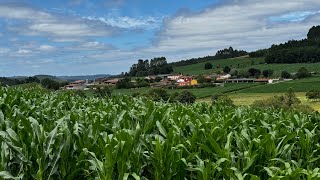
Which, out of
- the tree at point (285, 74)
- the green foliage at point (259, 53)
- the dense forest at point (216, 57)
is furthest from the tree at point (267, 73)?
the dense forest at point (216, 57)

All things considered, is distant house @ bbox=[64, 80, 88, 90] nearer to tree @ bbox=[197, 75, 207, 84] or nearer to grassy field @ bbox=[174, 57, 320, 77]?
tree @ bbox=[197, 75, 207, 84]

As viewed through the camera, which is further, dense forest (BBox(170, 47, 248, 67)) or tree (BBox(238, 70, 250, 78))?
dense forest (BBox(170, 47, 248, 67))

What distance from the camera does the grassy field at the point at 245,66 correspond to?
130m

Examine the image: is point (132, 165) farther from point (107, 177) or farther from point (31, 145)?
point (31, 145)

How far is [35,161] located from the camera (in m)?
4.29

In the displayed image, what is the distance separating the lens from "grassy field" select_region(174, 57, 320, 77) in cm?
13030

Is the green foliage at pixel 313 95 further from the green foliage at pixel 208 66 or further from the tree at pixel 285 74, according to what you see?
the green foliage at pixel 208 66

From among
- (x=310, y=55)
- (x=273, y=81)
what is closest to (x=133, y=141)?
(x=273, y=81)

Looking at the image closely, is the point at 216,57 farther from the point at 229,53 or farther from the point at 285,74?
the point at 285,74

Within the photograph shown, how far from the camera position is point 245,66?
144750 millimetres

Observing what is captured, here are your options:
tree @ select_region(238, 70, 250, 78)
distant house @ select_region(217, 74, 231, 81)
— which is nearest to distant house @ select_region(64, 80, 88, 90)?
distant house @ select_region(217, 74, 231, 81)

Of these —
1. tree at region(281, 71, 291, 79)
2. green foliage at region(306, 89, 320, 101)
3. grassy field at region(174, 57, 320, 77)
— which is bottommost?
green foliage at region(306, 89, 320, 101)

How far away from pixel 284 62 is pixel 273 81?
109ft

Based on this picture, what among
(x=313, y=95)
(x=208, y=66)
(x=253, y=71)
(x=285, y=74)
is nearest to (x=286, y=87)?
(x=313, y=95)
